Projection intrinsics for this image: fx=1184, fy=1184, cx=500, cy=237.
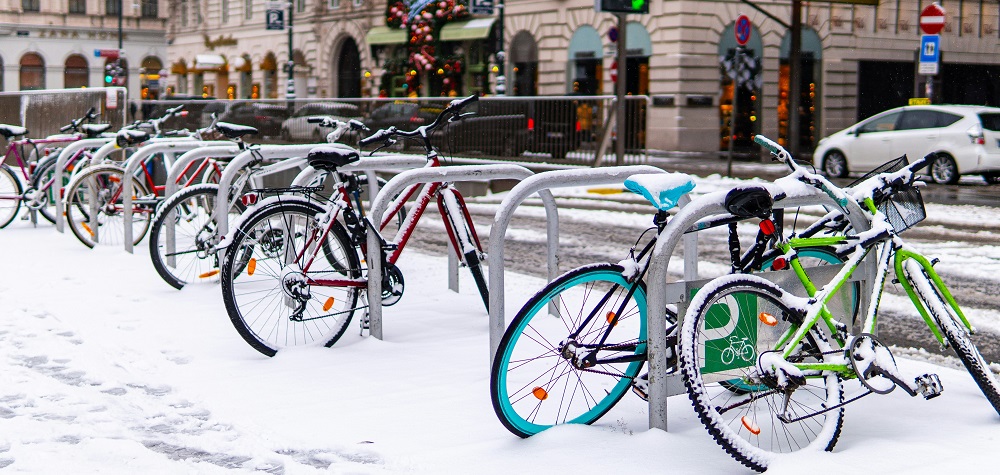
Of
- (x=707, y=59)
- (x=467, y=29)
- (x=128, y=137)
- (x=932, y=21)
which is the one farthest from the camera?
(x=467, y=29)

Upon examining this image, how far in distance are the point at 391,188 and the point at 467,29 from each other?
3418cm

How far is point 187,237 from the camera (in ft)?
26.7

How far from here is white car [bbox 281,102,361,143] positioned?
21.3m

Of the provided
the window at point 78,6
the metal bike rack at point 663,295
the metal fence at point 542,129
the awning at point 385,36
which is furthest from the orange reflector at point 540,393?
the window at point 78,6

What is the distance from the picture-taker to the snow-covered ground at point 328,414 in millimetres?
4000

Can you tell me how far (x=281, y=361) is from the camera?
18.4 feet

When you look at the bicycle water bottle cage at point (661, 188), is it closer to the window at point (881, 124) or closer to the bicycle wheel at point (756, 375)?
the bicycle wheel at point (756, 375)

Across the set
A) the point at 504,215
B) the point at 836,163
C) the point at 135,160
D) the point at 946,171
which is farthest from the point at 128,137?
the point at 836,163

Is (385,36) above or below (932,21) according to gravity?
above

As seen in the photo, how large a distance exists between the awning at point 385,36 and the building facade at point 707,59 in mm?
60

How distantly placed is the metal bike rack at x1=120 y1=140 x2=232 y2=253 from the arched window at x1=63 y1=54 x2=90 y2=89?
201 ft

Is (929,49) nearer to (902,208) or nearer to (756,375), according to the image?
(902,208)

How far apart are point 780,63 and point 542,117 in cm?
1612

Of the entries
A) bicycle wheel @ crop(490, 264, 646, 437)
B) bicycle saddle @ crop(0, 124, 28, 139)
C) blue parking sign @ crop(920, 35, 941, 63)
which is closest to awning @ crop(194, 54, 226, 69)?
blue parking sign @ crop(920, 35, 941, 63)
